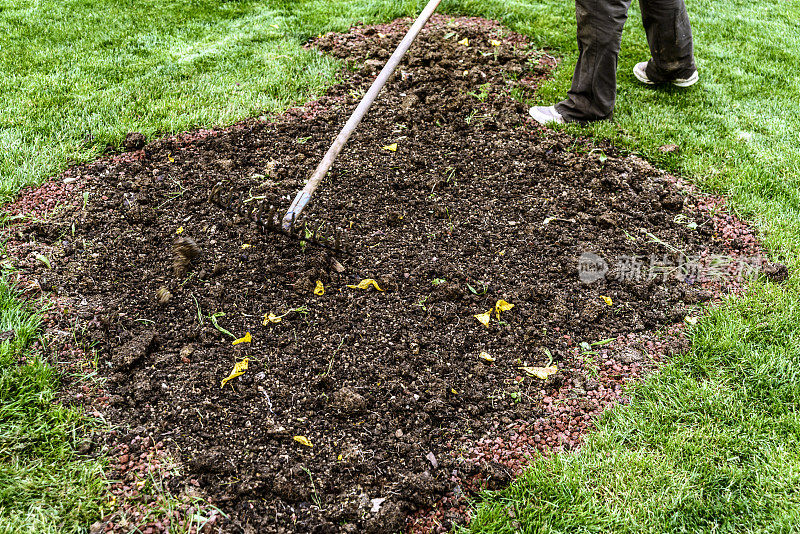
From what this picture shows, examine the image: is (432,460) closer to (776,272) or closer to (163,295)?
(163,295)

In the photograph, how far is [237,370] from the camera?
8.38 feet

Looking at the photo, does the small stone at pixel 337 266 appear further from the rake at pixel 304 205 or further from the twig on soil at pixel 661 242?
the twig on soil at pixel 661 242

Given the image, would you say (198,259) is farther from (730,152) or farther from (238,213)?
(730,152)

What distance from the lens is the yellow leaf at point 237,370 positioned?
251 centimetres

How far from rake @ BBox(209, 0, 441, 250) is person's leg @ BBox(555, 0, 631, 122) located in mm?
1485

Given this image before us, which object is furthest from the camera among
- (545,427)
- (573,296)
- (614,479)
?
(573,296)

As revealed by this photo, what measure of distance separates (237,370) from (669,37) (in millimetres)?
4329

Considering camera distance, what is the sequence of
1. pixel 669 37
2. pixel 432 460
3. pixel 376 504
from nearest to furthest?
pixel 376 504 → pixel 432 460 → pixel 669 37

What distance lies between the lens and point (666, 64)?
470 cm

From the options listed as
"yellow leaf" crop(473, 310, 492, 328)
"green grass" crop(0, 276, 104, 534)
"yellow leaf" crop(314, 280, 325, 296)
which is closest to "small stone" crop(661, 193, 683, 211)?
"yellow leaf" crop(473, 310, 492, 328)

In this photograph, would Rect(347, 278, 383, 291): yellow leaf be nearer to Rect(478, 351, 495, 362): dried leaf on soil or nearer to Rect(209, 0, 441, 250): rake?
Rect(209, 0, 441, 250): rake

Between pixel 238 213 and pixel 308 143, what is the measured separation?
3.19 ft

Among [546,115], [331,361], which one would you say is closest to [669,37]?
[546,115]

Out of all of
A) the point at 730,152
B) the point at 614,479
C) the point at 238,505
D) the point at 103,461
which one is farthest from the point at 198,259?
the point at 730,152
